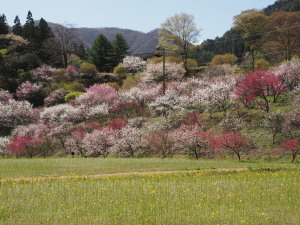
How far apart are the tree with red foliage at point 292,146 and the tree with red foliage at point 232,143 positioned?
123 inches

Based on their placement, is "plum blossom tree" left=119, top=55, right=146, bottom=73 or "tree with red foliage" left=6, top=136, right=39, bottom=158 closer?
"tree with red foliage" left=6, top=136, right=39, bottom=158

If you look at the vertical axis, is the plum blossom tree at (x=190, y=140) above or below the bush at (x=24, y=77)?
below

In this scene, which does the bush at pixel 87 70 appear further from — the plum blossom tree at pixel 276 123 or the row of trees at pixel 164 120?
the plum blossom tree at pixel 276 123

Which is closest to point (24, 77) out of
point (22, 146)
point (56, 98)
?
point (56, 98)

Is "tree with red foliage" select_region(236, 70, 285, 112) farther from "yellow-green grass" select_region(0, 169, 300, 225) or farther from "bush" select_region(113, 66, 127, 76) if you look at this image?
"bush" select_region(113, 66, 127, 76)

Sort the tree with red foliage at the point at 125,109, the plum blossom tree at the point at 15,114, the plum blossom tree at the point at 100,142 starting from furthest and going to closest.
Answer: the plum blossom tree at the point at 15,114, the tree with red foliage at the point at 125,109, the plum blossom tree at the point at 100,142

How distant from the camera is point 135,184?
12.0 meters

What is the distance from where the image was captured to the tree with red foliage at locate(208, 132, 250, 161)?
24.5m

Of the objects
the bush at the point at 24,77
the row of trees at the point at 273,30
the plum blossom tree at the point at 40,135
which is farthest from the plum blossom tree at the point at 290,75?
the bush at the point at 24,77

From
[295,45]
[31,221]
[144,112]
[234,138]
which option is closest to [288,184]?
[31,221]

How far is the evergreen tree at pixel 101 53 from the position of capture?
63469 mm

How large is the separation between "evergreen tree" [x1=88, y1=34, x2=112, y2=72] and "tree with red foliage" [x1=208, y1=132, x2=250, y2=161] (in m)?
42.6

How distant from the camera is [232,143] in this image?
2472 cm

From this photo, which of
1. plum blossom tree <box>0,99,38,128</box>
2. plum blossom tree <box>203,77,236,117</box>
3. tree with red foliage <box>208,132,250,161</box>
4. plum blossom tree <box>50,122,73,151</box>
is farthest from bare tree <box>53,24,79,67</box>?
tree with red foliage <box>208,132,250,161</box>
